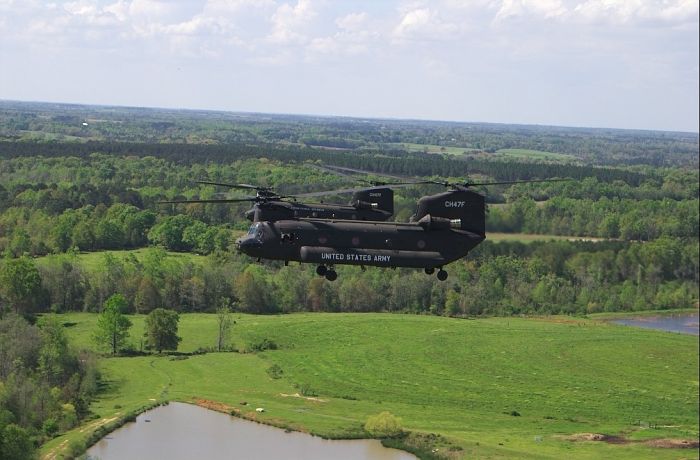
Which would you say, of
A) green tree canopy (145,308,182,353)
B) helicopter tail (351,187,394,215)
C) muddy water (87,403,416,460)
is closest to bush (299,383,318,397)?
muddy water (87,403,416,460)

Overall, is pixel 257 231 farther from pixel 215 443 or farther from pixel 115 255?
pixel 115 255

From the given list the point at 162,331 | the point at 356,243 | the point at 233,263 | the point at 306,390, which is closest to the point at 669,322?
the point at 233,263

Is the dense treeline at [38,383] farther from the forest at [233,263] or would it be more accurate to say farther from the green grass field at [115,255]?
the green grass field at [115,255]

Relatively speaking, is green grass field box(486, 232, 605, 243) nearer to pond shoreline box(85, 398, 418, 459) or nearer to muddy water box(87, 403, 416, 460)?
pond shoreline box(85, 398, 418, 459)

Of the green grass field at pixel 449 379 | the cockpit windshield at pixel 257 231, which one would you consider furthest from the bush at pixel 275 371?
the cockpit windshield at pixel 257 231

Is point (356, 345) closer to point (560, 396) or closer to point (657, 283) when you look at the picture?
point (560, 396)

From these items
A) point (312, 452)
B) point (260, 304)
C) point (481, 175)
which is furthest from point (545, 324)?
point (481, 175)

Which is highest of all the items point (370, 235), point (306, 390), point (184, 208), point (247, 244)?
point (370, 235)
